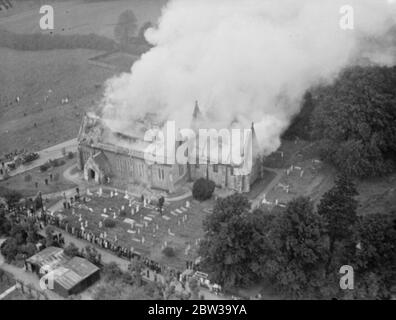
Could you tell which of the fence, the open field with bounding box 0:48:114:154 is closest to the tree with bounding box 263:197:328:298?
the fence

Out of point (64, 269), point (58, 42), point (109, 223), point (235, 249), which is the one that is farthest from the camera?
point (58, 42)

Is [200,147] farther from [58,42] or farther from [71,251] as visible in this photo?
[58,42]

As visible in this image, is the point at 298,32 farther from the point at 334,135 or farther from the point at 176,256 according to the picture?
the point at 176,256

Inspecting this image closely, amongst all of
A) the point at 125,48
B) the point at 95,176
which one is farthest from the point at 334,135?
the point at 125,48

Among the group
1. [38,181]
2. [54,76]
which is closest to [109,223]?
[38,181]

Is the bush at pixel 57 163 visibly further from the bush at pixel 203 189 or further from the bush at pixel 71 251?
the bush at pixel 71 251
